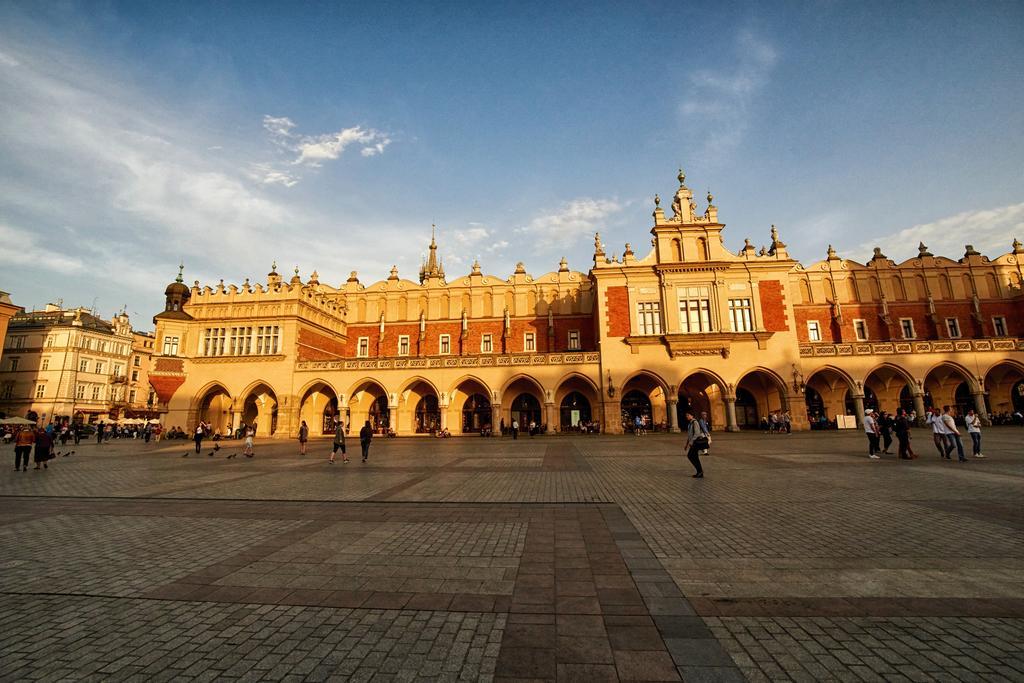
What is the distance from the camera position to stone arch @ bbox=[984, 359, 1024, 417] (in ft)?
110

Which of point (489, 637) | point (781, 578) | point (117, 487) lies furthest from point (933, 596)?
point (117, 487)

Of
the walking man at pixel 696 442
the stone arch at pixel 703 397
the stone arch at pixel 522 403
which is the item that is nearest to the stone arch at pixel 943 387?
the stone arch at pixel 703 397

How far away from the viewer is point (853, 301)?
3772 centimetres

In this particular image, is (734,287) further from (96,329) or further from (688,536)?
(96,329)

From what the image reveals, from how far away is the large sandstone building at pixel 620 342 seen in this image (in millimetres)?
31000

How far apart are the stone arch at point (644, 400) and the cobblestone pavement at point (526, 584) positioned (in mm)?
21603

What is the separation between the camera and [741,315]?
31.8 meters

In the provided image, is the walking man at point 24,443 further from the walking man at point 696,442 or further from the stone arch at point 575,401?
A: the stone arch at point 575,401

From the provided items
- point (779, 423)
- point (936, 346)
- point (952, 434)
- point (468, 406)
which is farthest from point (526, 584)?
point (936, 346)

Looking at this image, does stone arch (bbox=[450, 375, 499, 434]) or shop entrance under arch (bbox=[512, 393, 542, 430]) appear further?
shop entrance under arch (bbox=[512, 393, 542, 430])

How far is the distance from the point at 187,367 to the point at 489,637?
40004mm

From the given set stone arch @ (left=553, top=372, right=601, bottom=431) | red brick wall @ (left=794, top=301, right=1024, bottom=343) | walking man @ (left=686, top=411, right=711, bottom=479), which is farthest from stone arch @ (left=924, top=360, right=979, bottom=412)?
walking man @ (left=686, top=411, right=711, bottom=479)

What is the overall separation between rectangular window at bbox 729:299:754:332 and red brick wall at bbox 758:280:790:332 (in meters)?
0.91

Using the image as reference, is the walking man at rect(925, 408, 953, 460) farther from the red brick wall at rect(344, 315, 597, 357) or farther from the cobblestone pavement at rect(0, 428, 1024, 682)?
the red brick wall at rect(344, 315, 597, 357)
